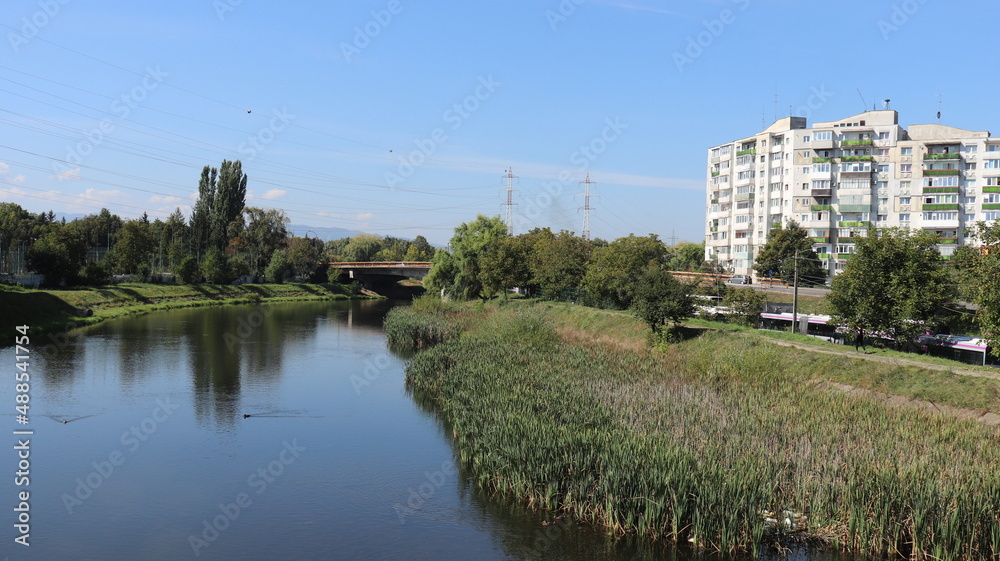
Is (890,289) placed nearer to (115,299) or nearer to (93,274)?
(115,299)

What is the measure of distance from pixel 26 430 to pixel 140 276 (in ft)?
235

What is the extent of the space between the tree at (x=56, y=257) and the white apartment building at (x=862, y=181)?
80843 mm

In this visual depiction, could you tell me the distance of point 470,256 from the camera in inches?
3430

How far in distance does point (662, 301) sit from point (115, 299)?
60.9 metres

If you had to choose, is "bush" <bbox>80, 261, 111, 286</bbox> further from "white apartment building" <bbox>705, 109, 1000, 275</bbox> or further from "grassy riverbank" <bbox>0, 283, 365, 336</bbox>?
"white apartment building" <bbox>705, 109, 1000, 275</bbox>

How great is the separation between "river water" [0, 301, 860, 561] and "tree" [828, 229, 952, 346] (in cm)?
2535

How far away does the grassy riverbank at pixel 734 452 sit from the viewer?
18094mm

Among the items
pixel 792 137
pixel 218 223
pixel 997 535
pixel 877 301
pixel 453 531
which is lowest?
pixel 453 531

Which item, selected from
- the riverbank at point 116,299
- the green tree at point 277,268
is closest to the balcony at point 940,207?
the riverbank at point 116,299

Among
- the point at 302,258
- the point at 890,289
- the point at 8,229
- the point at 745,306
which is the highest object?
the point at 8,229

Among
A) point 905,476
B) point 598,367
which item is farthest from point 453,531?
point 598,367

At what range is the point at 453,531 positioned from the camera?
20.8m

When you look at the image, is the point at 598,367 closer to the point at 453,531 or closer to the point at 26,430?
the point at 453,531

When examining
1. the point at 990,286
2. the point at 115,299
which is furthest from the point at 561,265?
the point at 990,286
